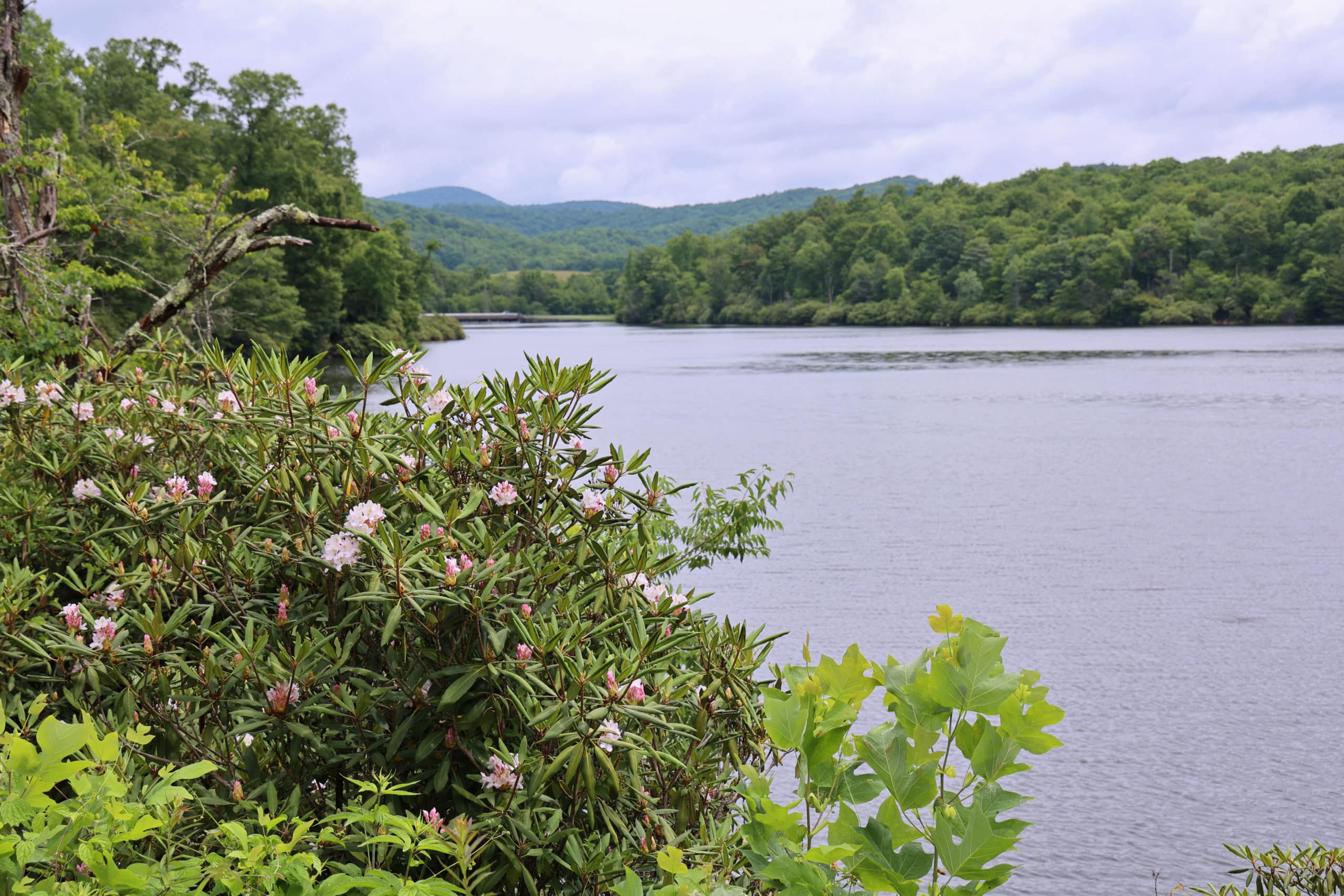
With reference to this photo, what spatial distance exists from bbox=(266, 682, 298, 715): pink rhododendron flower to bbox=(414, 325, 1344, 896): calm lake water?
6.01 metres

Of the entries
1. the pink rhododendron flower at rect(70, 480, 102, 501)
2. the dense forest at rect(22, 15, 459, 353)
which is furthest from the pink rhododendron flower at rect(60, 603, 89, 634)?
the dense forest at rect(22, 15, 459, 353)

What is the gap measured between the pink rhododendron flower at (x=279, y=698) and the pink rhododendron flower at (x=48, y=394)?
184 centimetres

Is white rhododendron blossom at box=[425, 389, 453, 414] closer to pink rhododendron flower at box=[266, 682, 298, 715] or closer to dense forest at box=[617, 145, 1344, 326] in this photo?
pink rhododendron flower at box=[266, 682, 298, 715]

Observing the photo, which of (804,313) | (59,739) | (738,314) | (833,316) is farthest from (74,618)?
(738,314)

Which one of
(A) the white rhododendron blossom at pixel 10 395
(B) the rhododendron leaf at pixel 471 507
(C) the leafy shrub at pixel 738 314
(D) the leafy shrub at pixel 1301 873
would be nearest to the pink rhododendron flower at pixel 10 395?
(A) the white rhododendron blossom at pixel 10 395

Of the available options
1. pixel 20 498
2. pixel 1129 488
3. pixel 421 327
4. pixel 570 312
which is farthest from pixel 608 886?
pixel 570 312

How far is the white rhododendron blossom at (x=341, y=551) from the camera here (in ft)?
7.80

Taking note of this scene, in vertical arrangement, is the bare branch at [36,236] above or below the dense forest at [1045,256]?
below

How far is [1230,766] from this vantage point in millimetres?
8414

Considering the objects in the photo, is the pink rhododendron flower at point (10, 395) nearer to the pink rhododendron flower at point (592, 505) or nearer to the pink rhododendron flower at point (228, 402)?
the pink rhododendron flower at point (228, 402)

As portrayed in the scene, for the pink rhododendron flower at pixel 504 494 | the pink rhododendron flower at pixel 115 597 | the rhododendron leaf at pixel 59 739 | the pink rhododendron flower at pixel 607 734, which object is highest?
the pink rhododendron flower at pixel 504 494

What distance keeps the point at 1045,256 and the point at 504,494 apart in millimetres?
104064

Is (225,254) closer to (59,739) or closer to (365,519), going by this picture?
(365,519)

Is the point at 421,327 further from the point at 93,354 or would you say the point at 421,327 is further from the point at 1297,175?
the point at 1297,175
